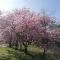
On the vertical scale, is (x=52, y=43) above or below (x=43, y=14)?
below

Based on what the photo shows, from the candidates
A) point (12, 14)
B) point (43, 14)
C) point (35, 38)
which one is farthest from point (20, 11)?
point (35, 38)

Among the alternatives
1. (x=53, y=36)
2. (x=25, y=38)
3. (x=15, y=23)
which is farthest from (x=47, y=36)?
(x=15, y=23)

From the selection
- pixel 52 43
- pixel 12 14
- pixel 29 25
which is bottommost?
pixel 52 43

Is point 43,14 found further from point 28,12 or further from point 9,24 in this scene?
point 9,24

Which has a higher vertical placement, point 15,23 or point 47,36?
point 15,23

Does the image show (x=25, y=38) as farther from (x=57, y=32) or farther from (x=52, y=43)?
(x=57, y=32)

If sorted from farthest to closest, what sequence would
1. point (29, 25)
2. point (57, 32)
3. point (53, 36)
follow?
point (57, 32) < point (53, 36) < point (29, 25)

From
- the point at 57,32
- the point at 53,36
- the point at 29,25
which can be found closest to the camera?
the point at 29,25

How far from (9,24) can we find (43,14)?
4.60 metres

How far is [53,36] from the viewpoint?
21531 mm

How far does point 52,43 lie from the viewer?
21.2m

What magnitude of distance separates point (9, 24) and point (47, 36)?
170 inches

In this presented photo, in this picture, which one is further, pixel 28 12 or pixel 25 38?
pixel 28 12

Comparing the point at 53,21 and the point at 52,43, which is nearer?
the point at 52,43
